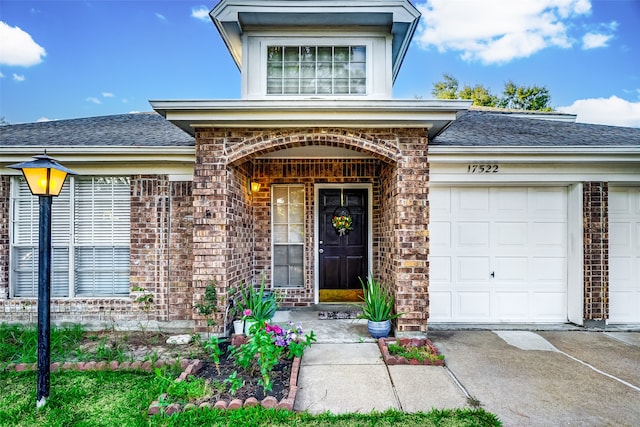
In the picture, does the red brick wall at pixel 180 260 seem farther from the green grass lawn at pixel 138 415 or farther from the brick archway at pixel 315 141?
the green grass lawn at pixel 138 415

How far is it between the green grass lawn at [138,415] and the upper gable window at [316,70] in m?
4.60

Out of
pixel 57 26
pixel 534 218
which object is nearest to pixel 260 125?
pixel 534 218

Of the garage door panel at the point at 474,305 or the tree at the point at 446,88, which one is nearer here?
the garage door panel at the point at 474,305

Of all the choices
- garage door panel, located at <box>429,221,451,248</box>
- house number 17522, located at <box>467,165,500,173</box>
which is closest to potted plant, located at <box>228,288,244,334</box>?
garage door panel, located at <box>429,221,451,248</box>

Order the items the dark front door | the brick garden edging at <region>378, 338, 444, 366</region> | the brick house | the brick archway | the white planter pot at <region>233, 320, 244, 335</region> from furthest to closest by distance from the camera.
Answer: the dark front door → the brick house → the white planter pot at <region>233, 320, 244, 335</region> → the brick archway → the brick garden edging at <region>378, 338, 444, 366</region>

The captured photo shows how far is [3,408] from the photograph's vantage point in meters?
2.87

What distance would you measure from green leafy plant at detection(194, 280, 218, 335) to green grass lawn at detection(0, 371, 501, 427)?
3.65ft

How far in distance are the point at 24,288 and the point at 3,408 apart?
119 inches

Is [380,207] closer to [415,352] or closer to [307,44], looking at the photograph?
[415,352]

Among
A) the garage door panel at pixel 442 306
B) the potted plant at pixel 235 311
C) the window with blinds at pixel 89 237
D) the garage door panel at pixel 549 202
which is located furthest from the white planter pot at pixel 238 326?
the garage door panel at pixel 549 202

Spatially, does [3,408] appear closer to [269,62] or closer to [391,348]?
[391,348]

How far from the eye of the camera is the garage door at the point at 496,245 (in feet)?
17.5

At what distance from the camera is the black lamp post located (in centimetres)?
299

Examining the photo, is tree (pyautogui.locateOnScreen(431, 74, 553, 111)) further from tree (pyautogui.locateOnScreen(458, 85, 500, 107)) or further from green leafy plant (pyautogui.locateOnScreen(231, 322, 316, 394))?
green leafy plant (pyautogui.locateOnScreen(231, 322, 316, 394))
